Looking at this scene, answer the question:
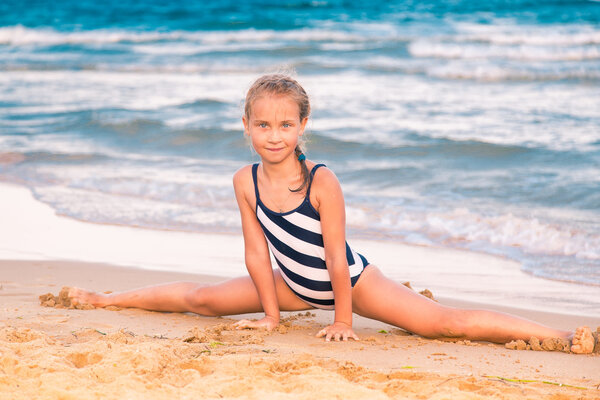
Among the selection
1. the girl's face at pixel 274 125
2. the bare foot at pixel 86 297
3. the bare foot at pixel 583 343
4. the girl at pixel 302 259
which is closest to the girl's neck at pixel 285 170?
the girl at pixel 302 259

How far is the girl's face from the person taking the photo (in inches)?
133

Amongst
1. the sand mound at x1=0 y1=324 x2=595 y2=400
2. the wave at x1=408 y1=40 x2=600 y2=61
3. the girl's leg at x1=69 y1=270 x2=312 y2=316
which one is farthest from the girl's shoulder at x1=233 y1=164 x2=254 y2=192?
the wave at x1=408 y1=40 x2=600 y2=61

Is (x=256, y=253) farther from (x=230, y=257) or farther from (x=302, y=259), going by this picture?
(x=230, y=257)

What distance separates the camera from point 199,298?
155 inches

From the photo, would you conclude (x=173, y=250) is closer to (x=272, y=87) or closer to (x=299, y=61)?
(x=272, y=87)

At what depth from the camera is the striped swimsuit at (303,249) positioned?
356cm

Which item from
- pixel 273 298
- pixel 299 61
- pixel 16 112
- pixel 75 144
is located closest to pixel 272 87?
pixel 273 298

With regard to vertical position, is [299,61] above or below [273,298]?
above

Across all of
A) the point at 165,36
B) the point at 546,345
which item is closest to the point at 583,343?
the point at 546,345

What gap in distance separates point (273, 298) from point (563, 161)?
492cm

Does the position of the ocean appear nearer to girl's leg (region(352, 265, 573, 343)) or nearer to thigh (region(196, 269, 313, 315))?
thigh (region(196, 269, 313, 315))

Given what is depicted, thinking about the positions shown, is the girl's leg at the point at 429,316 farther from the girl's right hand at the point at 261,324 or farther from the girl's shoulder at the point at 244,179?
the girl's shoulder at the point at 244,179

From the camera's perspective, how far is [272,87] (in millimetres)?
3387

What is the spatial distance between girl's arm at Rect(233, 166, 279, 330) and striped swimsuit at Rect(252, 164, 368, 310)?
43 mm
